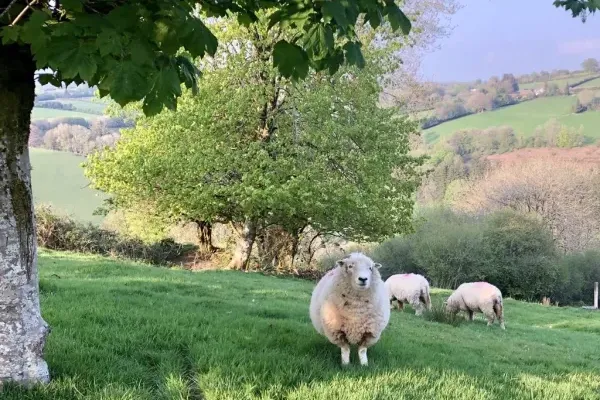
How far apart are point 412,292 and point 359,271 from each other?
790 centimetres

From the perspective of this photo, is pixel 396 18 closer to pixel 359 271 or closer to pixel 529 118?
pixel 359 271

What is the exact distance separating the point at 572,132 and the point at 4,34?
83399mm

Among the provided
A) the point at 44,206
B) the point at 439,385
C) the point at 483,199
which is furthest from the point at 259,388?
the point at 483,199

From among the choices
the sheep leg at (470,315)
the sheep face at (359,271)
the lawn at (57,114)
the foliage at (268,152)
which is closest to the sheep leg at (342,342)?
the sheep face at (359,271)

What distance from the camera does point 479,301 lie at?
13.7 meters

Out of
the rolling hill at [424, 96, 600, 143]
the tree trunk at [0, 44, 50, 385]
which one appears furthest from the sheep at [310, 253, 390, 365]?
the rolling hill at [424, 96, 600, 143]

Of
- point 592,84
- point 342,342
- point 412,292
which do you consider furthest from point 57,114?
point 592,84

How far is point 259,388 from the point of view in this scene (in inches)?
174

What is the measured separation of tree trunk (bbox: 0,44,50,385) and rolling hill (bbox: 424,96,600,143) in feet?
289

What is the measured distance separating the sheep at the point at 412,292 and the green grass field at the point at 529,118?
77.2 metres

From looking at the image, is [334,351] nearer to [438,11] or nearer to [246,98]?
[246,98]

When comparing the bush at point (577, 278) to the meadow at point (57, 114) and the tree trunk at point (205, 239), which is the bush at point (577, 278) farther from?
the meadow at point (57, 114)

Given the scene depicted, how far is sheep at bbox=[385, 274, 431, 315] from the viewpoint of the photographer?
44.5ft

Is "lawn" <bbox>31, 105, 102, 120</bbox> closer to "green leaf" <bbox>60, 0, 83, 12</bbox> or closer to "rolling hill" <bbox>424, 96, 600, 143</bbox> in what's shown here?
"rolling hill" <bbox>424, 96, 600, 143</bbox>
